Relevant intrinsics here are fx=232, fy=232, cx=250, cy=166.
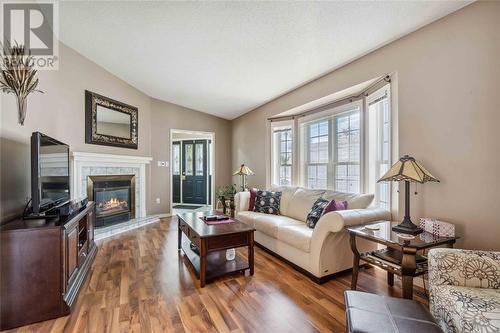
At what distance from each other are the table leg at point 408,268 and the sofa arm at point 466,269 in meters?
0.16

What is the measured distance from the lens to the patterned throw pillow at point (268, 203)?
11.9ft

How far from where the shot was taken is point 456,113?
1972 mm

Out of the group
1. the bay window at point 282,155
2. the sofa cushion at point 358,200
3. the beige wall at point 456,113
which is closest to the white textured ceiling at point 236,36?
the beige wall at point 456,113

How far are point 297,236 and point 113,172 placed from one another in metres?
3.53

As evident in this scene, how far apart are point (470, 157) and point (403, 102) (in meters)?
0.79

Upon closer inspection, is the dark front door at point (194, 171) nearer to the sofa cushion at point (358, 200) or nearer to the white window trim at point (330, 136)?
the white window trim at point (330, 136)

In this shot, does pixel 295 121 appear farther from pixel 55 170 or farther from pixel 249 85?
pixel 55 170

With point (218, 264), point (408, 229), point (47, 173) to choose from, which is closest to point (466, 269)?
point (408, 229)

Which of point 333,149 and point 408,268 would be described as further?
point 333,149

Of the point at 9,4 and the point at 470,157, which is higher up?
the point at 9,4

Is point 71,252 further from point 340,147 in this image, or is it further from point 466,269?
point 340,147

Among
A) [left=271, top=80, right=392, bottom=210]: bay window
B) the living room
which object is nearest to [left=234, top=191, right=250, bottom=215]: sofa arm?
the living room

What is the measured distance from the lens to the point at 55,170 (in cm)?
228

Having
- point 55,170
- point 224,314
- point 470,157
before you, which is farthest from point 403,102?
point 55,170
